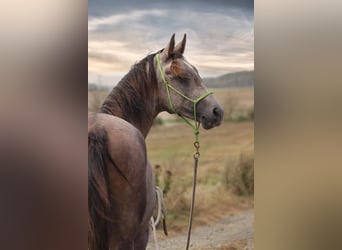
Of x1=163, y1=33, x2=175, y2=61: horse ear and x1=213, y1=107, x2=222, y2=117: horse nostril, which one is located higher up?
x1=163, y1=33, x2=175, y2=61: horse ear

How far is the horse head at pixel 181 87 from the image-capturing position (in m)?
2.10

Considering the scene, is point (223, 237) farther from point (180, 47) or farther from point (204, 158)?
point (180, 47)

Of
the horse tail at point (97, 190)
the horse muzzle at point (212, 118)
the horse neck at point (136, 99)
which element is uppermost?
the horse neck at point (136, 99)

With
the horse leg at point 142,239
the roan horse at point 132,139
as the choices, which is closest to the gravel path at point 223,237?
the horse leg at point 142,239

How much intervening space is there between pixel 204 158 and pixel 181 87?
1.19ft

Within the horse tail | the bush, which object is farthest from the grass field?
the horse tail

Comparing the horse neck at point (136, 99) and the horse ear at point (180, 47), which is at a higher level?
the horse ear at point (180, 47)

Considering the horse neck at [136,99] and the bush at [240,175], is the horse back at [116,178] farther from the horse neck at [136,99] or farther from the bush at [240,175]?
the bush at [240,175]

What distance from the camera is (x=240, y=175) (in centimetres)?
222

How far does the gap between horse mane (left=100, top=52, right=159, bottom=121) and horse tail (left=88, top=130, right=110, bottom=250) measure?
13cm

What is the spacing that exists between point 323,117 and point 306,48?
0.36 metres

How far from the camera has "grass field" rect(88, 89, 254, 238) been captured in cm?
213

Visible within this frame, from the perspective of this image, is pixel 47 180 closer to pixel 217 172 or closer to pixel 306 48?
pixel 217 172

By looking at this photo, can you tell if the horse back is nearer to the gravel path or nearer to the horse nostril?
the gravel path
